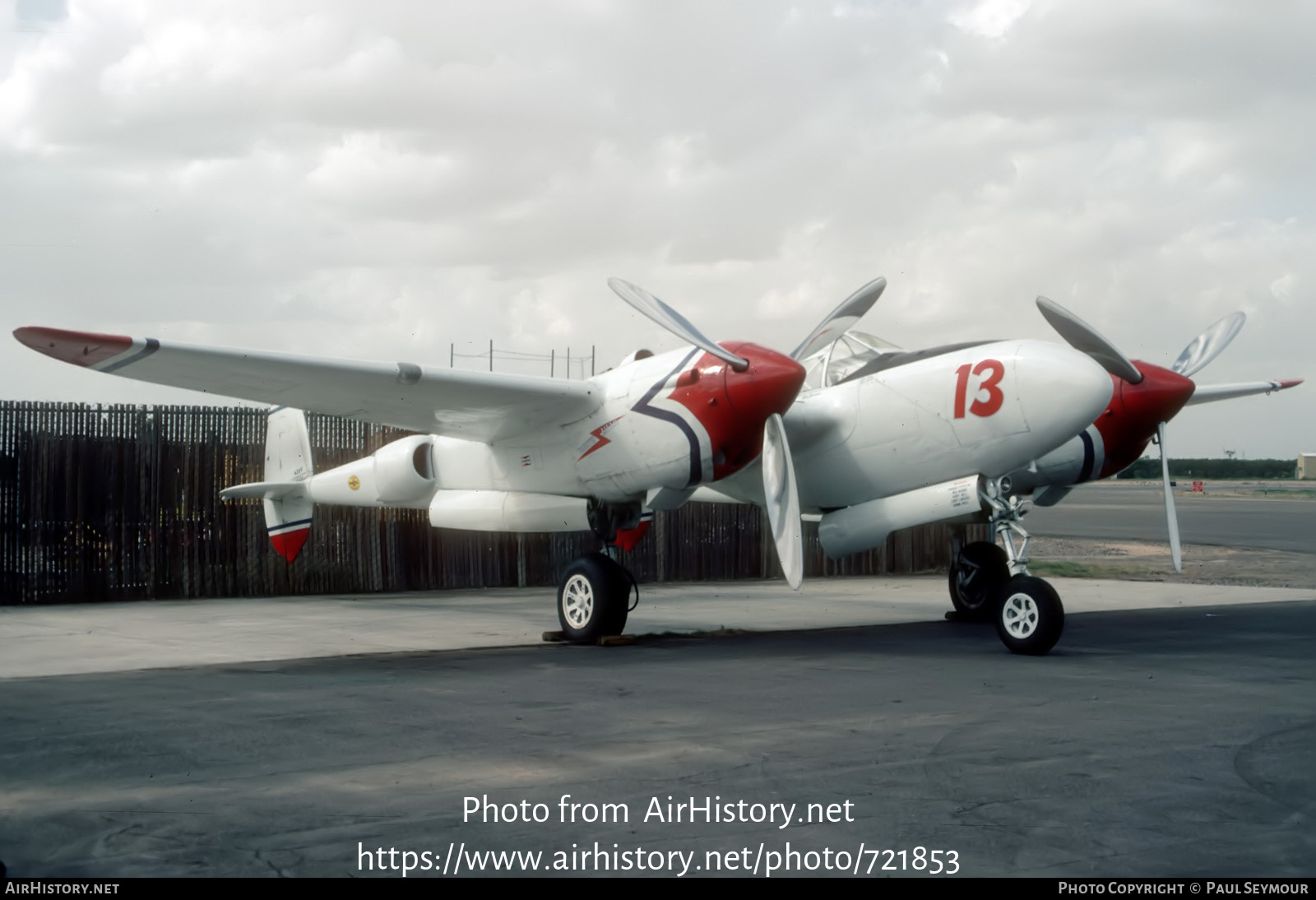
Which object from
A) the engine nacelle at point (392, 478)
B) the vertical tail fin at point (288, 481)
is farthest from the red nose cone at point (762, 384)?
the vertical tail fin at point (288, 481)

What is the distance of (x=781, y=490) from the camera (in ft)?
34.0

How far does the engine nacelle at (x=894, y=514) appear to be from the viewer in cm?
1044

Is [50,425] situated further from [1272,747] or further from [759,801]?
[1272,747]

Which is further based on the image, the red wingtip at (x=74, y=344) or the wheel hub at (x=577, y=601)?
the wheel hub at (x=577, y=601)

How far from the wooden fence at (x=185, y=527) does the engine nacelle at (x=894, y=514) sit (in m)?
8.47

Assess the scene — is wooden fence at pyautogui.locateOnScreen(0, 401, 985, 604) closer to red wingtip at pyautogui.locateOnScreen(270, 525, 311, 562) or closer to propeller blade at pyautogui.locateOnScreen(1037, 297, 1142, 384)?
red wingtip at pyautogui.locateOnScreen(270, 525, 311, 562)

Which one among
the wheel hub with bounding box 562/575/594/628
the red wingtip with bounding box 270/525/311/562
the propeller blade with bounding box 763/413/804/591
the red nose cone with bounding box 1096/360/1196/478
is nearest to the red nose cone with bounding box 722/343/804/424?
the propeller blade with bounding box 763/413/804/591

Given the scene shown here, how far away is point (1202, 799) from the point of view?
16.0 feet

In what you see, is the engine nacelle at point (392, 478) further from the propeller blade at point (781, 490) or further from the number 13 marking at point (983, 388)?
the number 13 marking at point (983, 388)

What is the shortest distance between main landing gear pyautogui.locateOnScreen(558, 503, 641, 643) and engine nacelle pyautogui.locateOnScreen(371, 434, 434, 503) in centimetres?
261

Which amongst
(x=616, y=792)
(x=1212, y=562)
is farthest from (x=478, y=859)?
(x=1212, y=562)

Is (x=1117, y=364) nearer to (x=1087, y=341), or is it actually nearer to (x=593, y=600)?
(x=1087, y=341)

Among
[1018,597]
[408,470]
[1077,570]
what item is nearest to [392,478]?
[408,470]

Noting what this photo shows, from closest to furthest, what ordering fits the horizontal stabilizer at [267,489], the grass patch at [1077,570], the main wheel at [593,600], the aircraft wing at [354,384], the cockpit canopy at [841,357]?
the aircraft wing at [354,384] → the main wheel at [593,600] → the cockpit canopy at [841,357] → the horizontal stabilizer at [267,489] → the grass patch at [1077,570]
